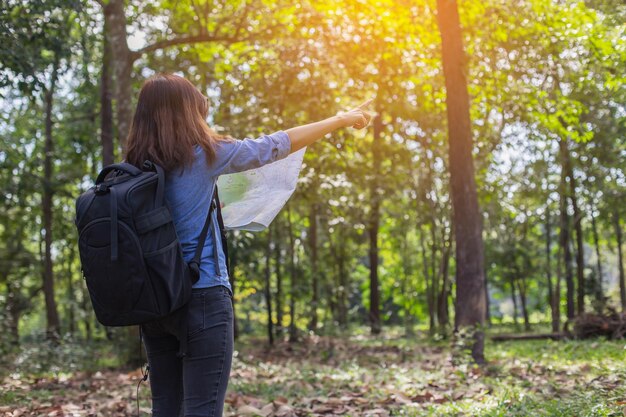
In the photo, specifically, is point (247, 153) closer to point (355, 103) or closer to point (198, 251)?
point (198, 251)

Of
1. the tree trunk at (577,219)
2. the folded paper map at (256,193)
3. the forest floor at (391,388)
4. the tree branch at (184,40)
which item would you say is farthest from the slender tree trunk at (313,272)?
the folded paper map at (256,193)

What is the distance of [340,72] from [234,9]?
2633mm

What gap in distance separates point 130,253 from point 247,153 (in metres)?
0.73

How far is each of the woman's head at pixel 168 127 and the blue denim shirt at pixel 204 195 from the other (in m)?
0.05

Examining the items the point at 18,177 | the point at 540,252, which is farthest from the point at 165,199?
the point at 540,252

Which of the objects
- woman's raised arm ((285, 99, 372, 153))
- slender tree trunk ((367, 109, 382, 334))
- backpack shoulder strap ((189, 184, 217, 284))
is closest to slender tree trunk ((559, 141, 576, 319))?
slender tree trunk ((367, 109, 382, 334))

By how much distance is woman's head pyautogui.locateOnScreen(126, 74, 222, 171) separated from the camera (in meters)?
3.16

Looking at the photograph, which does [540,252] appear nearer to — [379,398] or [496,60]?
[496,60]

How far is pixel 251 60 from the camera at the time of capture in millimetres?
14641

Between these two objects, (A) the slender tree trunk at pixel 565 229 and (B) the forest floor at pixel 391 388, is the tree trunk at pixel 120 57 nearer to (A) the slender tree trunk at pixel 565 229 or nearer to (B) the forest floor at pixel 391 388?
(B) the forest floor at pixel 391 388

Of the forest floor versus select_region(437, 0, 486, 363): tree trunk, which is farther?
select_region(437, 0, 486, 363): tree trunk

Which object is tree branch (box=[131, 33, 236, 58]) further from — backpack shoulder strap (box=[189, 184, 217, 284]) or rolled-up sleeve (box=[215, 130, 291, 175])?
backpack shoulder strap (box=[189, 184, 217, 284])

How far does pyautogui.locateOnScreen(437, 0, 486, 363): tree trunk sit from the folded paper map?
24.3 feet

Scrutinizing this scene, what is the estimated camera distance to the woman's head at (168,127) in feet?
10.4
